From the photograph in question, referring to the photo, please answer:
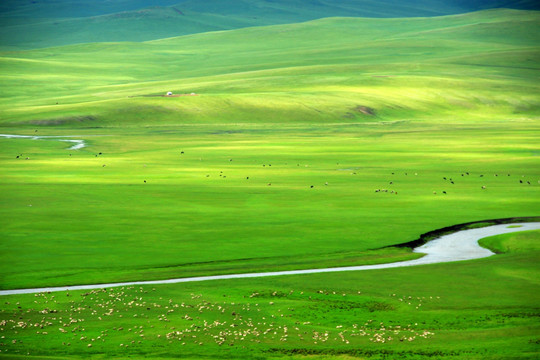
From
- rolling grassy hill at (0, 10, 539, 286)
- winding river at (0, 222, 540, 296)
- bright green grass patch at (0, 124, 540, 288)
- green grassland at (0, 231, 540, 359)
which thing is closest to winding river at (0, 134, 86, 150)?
rolling grassy hill at (0, 10, 539, 286)

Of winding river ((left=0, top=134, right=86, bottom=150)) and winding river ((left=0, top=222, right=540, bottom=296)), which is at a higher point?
winding river ((left=0, top=134, right=86, bottom=150))

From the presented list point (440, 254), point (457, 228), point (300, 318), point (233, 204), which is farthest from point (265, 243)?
point (233, 204)

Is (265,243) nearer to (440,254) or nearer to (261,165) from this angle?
(440,254)

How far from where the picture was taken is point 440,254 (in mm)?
37625

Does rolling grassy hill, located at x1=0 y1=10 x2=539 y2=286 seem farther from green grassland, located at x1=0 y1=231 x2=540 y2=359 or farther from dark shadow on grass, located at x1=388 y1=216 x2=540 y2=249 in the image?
green grassland, located at x1=0 y1=231 x2=540 y2=359

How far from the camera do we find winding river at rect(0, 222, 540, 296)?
→ 106ft

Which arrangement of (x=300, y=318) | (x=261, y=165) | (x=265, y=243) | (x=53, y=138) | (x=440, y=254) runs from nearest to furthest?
(x=300, y=318)
(x=440, y=254)
(x=265, y=243)
(x=261, y=165)
(x=53, y=138)

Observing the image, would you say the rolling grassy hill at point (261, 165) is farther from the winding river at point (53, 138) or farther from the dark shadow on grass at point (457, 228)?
the winding river at point (53, 138)

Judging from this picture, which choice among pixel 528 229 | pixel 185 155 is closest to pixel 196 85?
pixel 185 155

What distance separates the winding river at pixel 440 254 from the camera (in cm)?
3234

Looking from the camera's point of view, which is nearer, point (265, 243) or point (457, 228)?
point (265, 243)

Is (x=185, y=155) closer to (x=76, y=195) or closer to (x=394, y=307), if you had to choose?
(x=76, y=195)

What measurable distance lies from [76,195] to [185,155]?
3469cm

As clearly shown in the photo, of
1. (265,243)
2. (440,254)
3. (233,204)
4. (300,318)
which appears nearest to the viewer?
(300,318)
